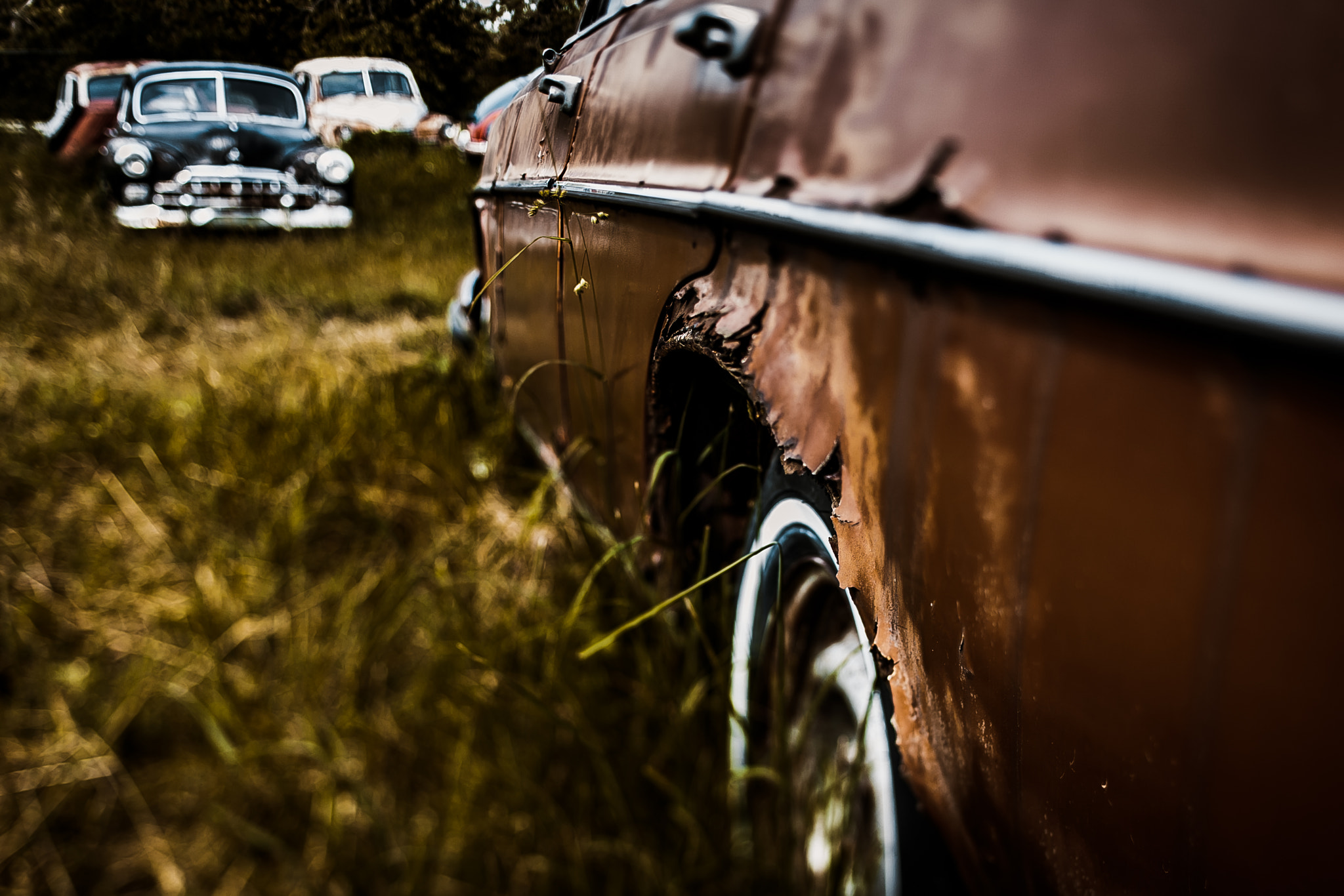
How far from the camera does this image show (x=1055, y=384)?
1.50 ft

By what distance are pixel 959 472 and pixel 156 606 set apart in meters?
2.03

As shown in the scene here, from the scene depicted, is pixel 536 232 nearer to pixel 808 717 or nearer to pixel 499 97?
pixel 808 717

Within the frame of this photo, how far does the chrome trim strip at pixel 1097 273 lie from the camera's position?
1.09 feet

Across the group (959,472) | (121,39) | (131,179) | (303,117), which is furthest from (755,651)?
(131,179)

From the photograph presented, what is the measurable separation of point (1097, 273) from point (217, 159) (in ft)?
16.9

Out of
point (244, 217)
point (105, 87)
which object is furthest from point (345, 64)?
point (105, 87)

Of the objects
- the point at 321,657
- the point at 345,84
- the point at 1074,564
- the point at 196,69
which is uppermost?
the point at 196,69

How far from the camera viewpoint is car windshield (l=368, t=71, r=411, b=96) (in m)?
2.61

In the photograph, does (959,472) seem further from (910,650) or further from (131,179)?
(131,179)

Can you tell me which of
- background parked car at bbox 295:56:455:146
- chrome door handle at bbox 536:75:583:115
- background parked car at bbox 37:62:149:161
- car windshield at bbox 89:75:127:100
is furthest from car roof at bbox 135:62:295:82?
chrome door handle at bbox 536:75:583:115

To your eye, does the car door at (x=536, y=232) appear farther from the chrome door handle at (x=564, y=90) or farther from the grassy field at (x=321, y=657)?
the grassy field at (x=321, y=657)

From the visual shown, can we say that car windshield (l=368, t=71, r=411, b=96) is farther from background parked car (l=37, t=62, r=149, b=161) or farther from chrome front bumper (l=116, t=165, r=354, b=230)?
background parked car (l=37, t=62, r=149, b=161)

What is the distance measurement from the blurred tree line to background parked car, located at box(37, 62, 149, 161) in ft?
2.70

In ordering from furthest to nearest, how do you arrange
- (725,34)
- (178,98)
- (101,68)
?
(101,68) < (178,98) < (725,34)
